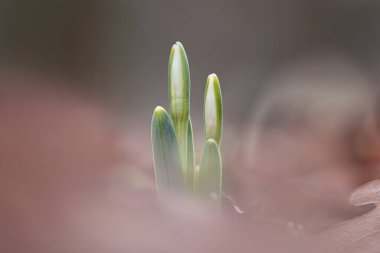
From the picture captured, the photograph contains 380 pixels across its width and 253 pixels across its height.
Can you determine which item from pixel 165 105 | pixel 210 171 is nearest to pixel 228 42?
pixel 165 105

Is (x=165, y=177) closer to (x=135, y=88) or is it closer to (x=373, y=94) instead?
(x=135, y=88)

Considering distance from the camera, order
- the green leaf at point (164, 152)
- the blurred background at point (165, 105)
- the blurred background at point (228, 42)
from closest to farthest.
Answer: the blurred background at point (165, 105), the green leaf at point (164, 152), the blurred background at point (228, 42)

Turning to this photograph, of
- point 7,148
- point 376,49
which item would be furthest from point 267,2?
point 7,148

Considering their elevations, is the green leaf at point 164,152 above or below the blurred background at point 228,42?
below

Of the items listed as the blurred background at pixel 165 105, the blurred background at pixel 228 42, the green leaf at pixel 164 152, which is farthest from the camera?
the blurred background at pixel 228 42

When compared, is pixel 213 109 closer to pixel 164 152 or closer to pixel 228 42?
pixel 164 152

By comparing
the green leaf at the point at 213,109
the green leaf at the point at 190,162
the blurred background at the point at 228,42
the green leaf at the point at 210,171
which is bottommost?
the green leaf at the point at 210,171
